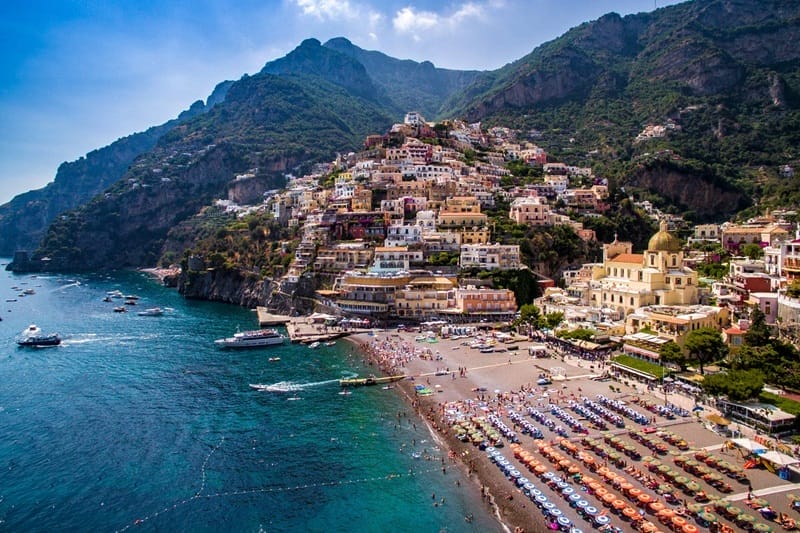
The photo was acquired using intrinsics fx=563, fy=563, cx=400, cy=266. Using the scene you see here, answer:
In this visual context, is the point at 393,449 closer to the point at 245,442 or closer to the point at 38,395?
the point at 245,442

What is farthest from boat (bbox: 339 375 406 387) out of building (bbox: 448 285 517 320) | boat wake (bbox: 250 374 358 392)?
building (bbox: 448 285 517 320)

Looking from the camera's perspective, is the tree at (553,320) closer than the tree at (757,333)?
No

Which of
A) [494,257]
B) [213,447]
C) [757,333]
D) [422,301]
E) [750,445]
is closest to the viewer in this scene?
[750,445]

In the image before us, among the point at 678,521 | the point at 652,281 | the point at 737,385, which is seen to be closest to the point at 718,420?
the point at 737,385

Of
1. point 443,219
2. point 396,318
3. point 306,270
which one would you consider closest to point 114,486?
point 396,318

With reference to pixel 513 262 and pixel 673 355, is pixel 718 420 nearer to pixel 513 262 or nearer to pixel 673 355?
pixel 673 355

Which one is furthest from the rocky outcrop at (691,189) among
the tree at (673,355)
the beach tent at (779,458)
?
the beach tent at (779,458)

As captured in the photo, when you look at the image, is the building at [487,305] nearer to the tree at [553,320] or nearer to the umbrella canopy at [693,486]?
the tree at [553,320]
